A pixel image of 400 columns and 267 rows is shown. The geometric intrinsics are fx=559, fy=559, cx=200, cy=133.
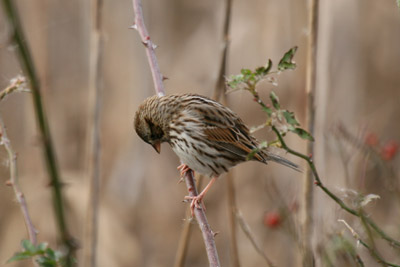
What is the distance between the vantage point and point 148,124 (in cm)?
244

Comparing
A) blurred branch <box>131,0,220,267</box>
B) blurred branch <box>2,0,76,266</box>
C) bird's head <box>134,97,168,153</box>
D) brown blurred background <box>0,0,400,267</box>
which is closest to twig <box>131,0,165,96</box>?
blurred branch <box>131,0,220,267</box>

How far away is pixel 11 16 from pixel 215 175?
6.37ft

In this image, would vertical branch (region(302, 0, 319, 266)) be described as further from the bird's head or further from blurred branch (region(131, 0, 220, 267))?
the bird's head

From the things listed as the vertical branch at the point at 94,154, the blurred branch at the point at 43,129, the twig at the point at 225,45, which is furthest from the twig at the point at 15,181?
the vertical branch at the point at 94,154

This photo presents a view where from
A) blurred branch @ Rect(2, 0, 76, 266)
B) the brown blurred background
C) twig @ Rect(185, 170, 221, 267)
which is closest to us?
blurred branch @ Rect(2, 0, 76, 266)

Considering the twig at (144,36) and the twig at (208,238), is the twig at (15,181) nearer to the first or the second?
the twig at (208,238)

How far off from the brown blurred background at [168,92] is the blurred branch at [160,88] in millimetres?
1686

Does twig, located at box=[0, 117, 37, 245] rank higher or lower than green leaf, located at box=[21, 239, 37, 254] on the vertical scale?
higher

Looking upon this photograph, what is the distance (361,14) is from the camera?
434 cm

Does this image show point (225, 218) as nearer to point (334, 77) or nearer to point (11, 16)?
point (334, 77)

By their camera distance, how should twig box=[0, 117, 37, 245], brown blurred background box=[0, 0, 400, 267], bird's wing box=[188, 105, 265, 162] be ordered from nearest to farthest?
twig box=[0, 117, 37, 245]
bird's wing box=[188, 105, 265, 162]
brown blurred background box=[0, 0, 400, 267]

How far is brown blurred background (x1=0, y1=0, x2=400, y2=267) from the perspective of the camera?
3.88 meters

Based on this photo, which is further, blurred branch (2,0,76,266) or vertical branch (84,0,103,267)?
vertical branch (84,0,103,267)

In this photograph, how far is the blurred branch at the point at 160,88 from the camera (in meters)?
1.69
